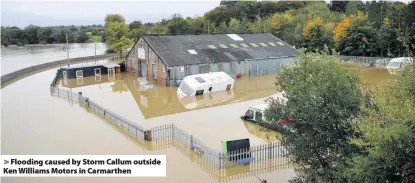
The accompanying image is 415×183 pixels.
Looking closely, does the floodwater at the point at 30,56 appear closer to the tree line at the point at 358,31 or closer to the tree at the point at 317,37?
the tree line at the point at 358,31

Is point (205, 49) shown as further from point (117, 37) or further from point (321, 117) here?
point (321, 117)

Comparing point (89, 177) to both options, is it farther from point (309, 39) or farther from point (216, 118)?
point (309, 39)

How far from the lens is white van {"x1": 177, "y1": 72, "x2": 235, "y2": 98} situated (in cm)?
2906

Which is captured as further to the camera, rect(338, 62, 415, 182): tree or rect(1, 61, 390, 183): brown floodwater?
rect(1, 61, 390, 183): brown floodwater

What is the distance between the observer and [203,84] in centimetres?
2925

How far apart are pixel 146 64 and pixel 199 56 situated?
17.7 ft

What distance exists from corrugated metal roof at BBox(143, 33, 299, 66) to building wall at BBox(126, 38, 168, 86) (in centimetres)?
70

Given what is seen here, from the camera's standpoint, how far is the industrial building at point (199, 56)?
34219 millimetres

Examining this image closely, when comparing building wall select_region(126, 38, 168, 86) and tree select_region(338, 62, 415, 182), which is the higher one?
building wall select_region(126, 38, 168, 86)

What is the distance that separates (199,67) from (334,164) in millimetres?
25263

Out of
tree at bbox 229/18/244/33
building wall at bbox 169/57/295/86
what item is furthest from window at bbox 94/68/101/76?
tree at bbox 229/18/244/33

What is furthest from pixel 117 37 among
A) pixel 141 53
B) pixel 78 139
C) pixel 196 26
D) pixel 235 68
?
pixel 78 139

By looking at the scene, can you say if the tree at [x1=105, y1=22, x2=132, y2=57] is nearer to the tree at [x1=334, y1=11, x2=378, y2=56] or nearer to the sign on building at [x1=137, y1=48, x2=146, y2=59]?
the sign on building at [x1=137, y1=48, x2=146, y2=59]

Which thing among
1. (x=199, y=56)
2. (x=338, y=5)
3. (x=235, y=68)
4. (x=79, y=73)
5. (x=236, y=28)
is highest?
(x=338, y=5)
